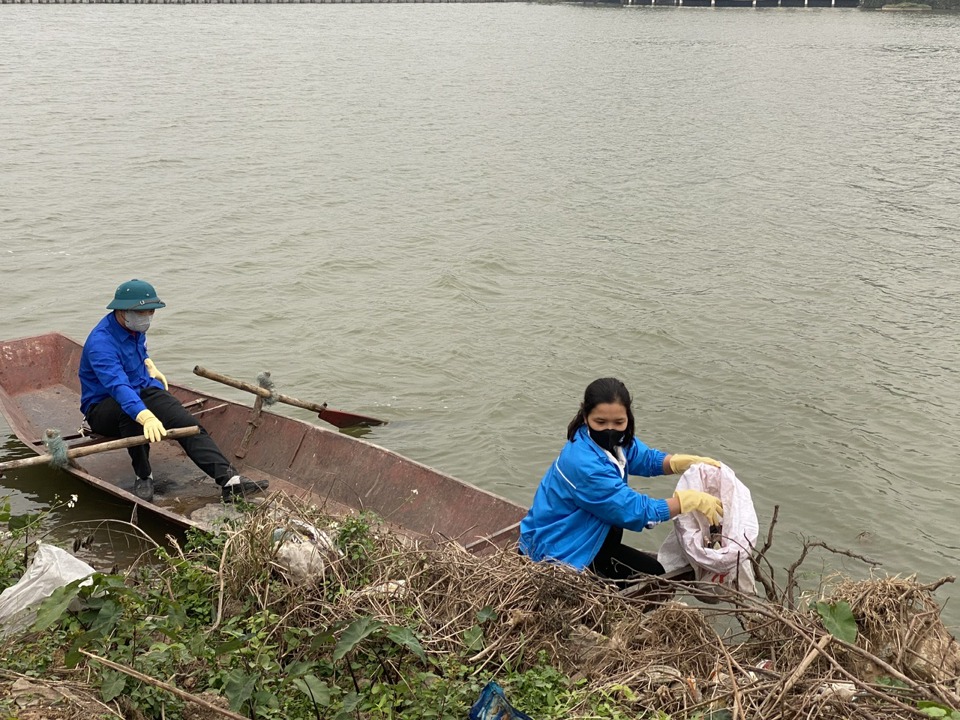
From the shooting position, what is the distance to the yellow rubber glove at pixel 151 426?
695 cm

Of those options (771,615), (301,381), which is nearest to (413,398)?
(301,381)

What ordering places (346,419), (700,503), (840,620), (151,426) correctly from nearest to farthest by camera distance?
(840,620)
(700,503)
(151,426)
(346,419)

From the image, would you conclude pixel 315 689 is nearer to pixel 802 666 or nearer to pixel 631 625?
pixel 631 625

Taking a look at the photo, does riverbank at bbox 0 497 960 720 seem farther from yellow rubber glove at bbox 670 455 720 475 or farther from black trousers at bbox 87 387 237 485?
black trousers at bbox 87 387 237 485

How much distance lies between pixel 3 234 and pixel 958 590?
14.2 metres

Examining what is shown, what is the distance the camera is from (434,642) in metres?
4.44

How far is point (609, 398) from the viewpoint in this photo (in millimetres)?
4785

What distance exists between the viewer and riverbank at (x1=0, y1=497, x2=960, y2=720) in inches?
153

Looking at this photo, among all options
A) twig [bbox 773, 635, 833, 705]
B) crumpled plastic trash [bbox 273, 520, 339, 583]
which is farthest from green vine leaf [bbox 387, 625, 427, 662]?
twig [bbox 773, 635, 833, 705]

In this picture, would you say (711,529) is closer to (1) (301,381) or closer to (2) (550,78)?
(1) (301,381)

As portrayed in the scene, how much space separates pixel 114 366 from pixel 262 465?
1.54m

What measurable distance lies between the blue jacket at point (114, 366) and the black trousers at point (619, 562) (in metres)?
3.73

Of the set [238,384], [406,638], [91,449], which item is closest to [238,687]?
[406,638]

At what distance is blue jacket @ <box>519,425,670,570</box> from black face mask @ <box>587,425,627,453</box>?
29 mm
